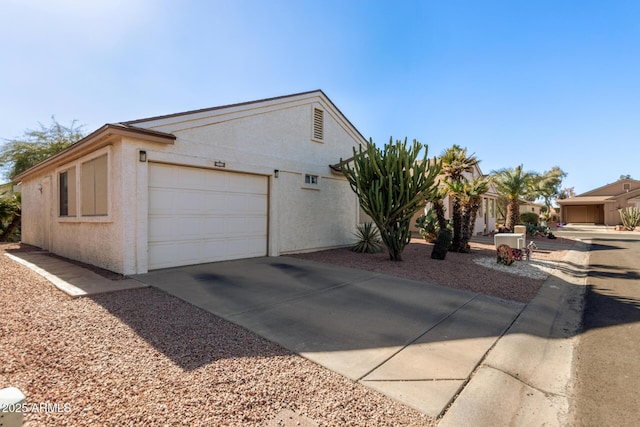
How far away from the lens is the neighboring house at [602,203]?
36.1 m

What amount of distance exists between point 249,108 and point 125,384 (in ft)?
27.8

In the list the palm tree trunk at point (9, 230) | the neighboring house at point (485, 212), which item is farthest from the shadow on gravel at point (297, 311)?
the palm tree trunk at point (9, 230)

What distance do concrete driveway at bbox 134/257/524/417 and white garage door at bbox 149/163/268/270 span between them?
686mm

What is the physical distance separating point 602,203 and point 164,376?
170ft

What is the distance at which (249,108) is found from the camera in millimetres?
9602

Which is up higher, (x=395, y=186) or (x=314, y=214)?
(x=395, y=186)

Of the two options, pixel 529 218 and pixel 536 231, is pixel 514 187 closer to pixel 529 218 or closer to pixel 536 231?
pixel 536 231

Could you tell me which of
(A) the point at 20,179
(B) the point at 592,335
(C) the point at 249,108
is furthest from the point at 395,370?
(A) the point at 20,179

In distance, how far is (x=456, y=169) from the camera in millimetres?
12312

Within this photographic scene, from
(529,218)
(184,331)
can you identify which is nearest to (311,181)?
(184,331)

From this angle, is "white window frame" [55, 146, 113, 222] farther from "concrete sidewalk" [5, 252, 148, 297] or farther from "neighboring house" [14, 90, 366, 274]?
"concrete sidewalk" [5, 252, 148, 297]

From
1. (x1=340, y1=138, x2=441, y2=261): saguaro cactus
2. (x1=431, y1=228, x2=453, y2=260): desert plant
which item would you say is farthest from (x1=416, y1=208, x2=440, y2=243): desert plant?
(x1=340, y1=138, x2=441, y2=261): saguaro cactus

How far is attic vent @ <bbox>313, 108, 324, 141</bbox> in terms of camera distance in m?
12.0

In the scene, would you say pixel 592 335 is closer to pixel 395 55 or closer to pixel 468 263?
pixel 468 263
